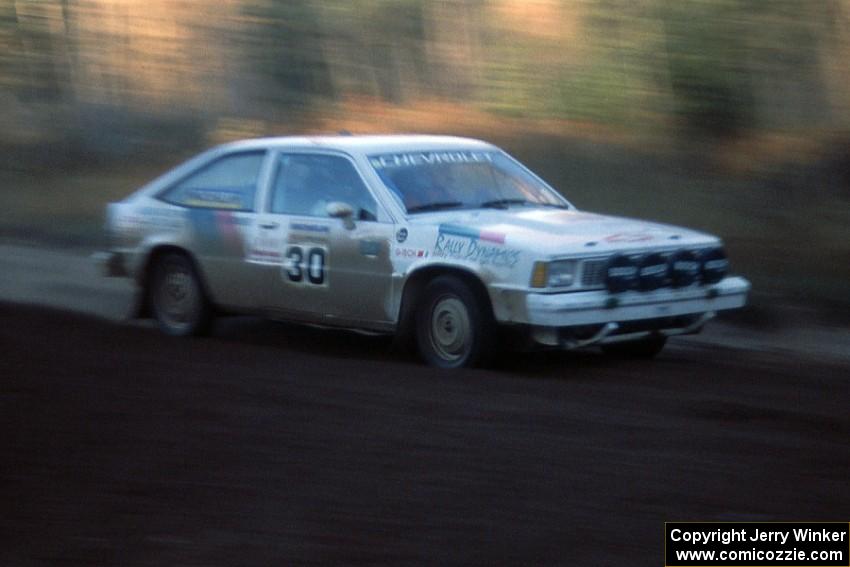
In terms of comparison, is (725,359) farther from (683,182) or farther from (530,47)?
(530,47)

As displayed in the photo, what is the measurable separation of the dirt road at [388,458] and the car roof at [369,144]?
1.50m

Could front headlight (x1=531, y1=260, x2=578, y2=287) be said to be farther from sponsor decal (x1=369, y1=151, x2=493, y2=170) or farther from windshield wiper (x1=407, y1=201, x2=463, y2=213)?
sponsor decal (x1=369, y1=151, x2=493, y2=170)

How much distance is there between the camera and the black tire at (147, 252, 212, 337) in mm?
9750

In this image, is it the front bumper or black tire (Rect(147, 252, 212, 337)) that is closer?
the front bumper

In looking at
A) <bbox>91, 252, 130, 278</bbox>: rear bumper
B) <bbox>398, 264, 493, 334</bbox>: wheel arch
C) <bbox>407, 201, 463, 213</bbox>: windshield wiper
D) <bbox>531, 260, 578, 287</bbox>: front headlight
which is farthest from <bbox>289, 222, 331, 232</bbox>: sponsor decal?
<bbox>91, 252, 130, 278</bbox>: rear bumper

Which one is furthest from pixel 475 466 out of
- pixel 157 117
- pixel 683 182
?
pixel 157 117

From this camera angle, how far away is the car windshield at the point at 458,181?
870cm

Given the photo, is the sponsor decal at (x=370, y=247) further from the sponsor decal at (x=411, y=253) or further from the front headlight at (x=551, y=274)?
the front headlight at (x=551, y=274)

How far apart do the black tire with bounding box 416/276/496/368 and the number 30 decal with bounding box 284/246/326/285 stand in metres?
0.81

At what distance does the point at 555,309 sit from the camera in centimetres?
767

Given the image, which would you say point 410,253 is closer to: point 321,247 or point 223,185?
point 321,247

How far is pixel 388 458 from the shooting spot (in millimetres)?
5785

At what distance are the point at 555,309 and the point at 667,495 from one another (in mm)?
2525

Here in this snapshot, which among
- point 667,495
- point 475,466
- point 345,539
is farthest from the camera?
point 475,466
